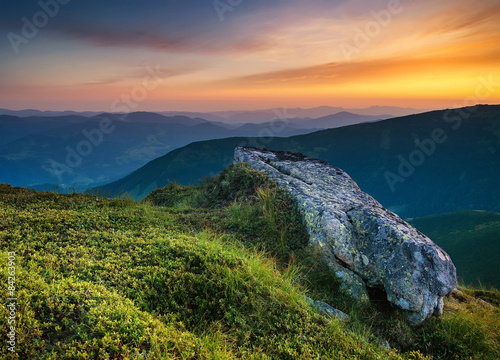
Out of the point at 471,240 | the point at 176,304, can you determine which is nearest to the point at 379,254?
the point at 176,304

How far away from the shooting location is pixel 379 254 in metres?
7.88

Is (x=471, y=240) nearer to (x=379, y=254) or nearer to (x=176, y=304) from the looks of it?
(x=379, y=254)

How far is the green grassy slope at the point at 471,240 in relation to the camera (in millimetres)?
63219

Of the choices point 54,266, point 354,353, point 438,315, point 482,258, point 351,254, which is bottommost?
point 482,258

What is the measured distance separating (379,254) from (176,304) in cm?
570

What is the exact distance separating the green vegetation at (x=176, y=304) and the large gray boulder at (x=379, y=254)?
17.6 inches

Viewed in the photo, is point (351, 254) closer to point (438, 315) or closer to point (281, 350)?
point (438, 315)

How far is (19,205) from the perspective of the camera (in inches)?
357

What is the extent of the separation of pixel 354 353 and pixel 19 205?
10.2m

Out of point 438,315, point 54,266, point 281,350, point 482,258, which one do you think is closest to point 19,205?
point 54,266

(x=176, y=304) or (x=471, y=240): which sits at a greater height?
(x=176, y=304)

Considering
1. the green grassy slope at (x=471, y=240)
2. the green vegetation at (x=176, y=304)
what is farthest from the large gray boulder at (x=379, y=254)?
the green grassy slope at (x=471, y=240)

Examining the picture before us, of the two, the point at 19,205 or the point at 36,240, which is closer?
the point at 36,240

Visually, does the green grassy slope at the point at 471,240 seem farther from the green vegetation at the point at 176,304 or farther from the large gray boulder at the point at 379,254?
the green vegetation at the point at 176,304
